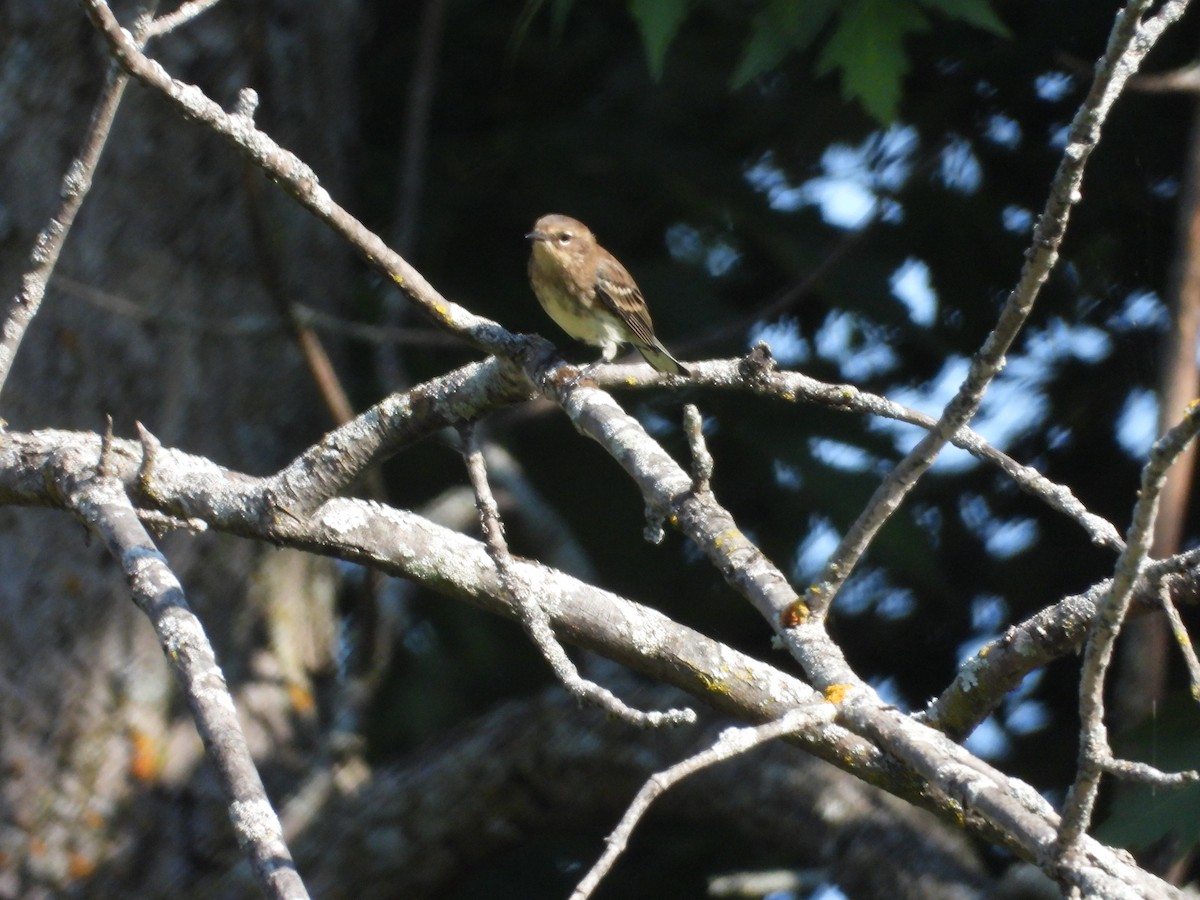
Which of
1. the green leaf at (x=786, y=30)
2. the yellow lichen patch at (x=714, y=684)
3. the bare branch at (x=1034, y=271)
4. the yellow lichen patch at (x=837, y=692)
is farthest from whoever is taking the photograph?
the green leaf at (x=786, y=30)

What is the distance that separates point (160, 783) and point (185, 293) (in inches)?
63.5

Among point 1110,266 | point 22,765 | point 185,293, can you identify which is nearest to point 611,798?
point 22,765

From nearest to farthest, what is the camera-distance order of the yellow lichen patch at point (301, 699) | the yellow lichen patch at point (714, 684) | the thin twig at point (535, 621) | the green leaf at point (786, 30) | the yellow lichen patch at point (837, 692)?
the yellow lichen patch at point (837, 692)
the thin twig at point (535, 621)
the yellow lichen patch at point (714, 684)
the green leaf at point (786, 30)
the yellow lichen patch at point (301, 699)

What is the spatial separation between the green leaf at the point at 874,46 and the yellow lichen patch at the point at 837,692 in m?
2.02

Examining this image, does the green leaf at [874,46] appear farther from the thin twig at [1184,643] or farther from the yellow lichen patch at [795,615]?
the yellow lichen patch at [795,615]

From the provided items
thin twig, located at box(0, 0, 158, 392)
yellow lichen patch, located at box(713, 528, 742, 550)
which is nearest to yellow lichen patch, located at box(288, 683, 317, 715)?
thin twig, located at box(0, 0, 158, 392)

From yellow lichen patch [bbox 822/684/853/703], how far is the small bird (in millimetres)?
2692

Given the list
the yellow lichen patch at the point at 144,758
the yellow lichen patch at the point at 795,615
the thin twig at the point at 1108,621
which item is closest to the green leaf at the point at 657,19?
the yellow lichen patch at the point at 795,615

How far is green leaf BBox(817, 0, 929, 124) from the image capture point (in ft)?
11.5

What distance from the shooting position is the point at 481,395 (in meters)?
2.78

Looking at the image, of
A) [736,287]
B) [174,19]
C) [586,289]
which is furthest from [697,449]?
[736,287]

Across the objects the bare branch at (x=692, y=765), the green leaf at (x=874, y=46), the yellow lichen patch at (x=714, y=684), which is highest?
the green leaf at (x=874, y=46)

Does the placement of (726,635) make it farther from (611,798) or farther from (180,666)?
(180,666)

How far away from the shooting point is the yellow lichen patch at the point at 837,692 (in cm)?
185
